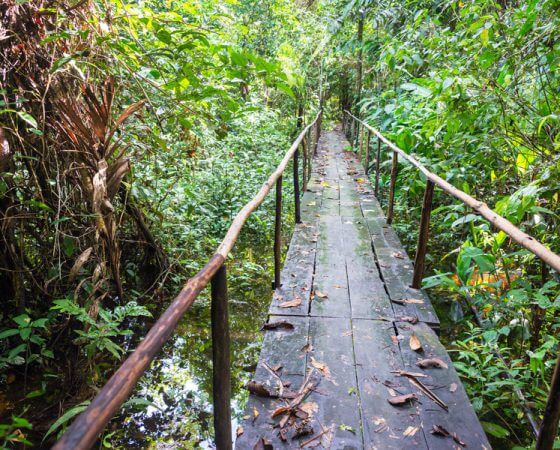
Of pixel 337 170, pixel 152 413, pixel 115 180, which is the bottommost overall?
pixel 152 413

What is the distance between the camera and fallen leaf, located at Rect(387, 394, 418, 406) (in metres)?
2.05

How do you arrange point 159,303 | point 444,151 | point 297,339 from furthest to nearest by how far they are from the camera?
point 444,151 < point 159,303 < point 297,339

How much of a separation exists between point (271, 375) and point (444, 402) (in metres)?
0.89

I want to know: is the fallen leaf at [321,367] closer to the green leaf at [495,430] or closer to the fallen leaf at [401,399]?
the fallen leaf at [401,399]

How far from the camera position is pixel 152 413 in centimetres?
293

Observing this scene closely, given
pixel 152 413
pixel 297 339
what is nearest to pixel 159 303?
pixel 152 413

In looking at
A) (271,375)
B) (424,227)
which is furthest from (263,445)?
(424,227)

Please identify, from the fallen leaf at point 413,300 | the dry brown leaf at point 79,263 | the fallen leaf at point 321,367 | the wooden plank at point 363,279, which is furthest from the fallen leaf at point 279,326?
the dry brown leaf at point 79,263

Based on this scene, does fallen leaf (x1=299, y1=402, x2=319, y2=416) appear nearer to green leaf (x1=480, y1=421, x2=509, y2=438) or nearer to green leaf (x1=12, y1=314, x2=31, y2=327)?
green leaf (x1=480, y1=421, x2=509, y2=438)

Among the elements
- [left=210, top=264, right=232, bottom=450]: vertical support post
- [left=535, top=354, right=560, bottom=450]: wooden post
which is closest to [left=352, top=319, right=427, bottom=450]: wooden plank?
[left=535, top=354, right=560, bottom=450]: wooden post

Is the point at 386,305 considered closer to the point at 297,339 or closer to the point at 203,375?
the point at 297,339

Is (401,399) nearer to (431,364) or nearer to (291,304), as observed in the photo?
(431,364)

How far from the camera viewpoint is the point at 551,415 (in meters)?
1.29

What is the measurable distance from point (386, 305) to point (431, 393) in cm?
96
